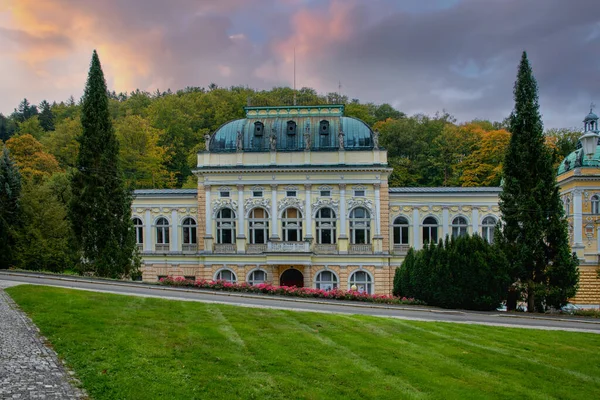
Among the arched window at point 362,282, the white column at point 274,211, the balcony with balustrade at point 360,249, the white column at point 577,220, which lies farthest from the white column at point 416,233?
the white column at point 577,220

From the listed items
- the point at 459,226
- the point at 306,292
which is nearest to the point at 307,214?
the point at 459,226

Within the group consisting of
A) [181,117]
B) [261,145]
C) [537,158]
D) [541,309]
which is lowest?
[541,309]

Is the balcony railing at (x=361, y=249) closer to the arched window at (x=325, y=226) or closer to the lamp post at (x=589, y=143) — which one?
the arched window at (x=325, y=226)

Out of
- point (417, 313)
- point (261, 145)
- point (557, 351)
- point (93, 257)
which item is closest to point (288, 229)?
point (261, 145)

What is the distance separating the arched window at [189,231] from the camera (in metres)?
46.1

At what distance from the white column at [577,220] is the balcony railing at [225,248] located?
27286 mm

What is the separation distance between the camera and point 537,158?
98.5 ft

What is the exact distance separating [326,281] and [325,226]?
14.2ft

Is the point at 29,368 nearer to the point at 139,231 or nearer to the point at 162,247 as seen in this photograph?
the point at 162,247

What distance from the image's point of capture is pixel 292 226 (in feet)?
144

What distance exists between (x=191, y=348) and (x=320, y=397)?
4544 millimetres

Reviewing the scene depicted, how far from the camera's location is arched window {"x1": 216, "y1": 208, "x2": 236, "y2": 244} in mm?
44406

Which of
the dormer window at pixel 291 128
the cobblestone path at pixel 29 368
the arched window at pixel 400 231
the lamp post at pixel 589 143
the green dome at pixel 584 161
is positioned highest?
the dormer window at pixel 291 128

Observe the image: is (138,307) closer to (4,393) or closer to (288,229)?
(4,393)
